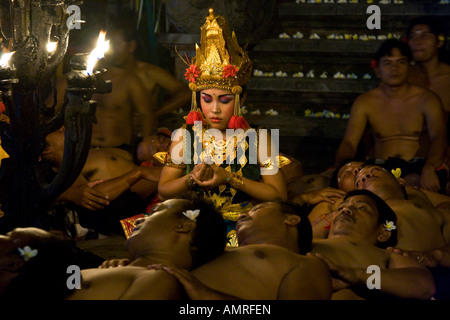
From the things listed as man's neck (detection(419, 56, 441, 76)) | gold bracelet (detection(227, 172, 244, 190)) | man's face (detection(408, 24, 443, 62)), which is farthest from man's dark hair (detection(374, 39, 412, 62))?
gold bracelet (detection(227, 172, 244, 190))

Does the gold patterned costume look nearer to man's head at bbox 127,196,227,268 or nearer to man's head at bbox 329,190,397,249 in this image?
man's head at bbox 329,190,397,249

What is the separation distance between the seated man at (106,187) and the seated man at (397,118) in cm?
189

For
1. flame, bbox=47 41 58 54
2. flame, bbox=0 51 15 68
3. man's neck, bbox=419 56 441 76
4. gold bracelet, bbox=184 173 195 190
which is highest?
flame, bbox=47 41 58 54

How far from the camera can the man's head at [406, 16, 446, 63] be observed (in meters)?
6.78

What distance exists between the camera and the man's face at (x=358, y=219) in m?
4.13

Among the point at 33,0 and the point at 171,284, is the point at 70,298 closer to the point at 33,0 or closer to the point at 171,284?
the point at 171,284

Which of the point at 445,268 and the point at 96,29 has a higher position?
the point at 96,29

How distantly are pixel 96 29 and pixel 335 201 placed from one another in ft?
14.4

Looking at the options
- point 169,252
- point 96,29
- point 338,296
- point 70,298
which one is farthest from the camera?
point 96,29

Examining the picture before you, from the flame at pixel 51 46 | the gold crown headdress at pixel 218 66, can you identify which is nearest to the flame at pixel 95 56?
the flame at pixel 51 46

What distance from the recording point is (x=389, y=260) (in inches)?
153

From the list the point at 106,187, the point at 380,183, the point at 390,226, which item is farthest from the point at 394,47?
the point at 106,187

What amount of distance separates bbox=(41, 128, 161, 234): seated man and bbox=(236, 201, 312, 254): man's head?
2004 mm

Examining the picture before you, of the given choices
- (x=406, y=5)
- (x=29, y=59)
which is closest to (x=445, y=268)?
(x=29, y=59)
